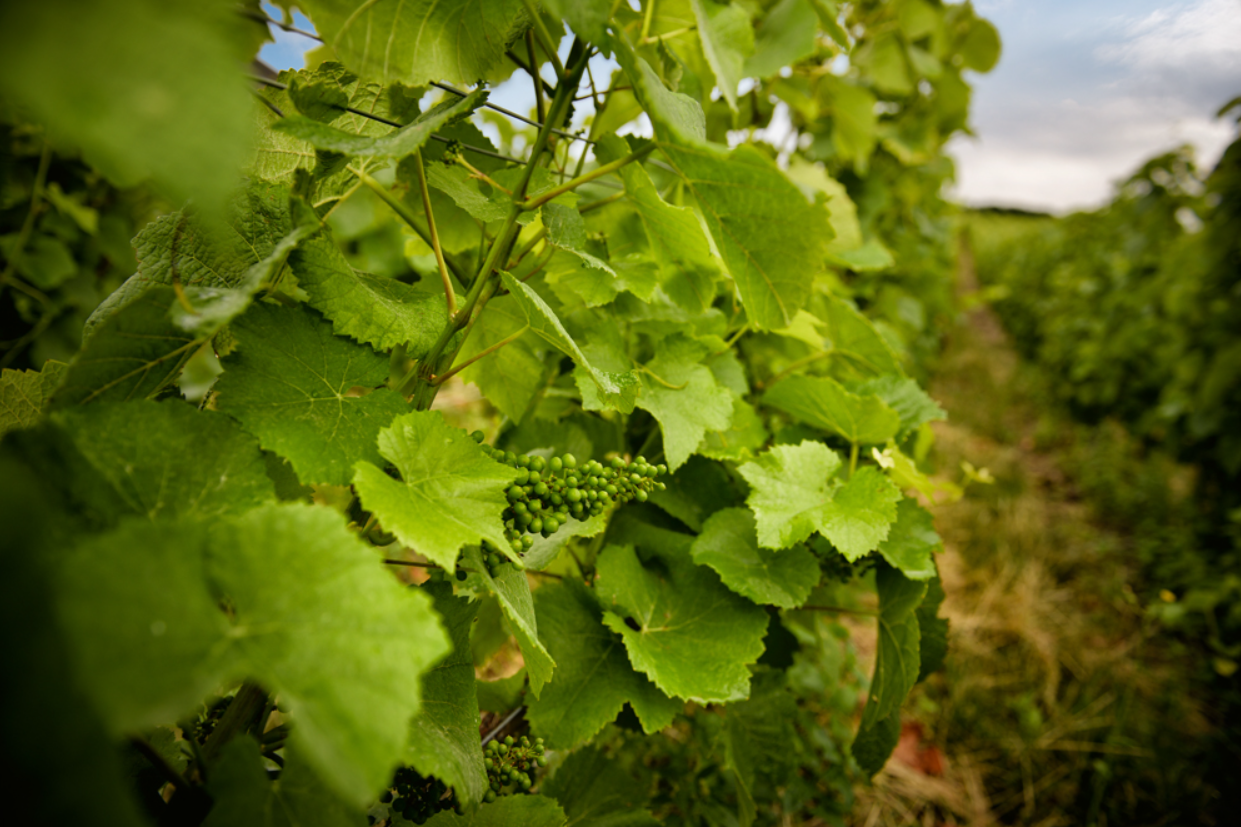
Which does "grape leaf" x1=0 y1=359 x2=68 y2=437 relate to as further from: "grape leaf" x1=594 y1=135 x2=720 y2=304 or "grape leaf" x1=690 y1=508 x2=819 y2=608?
"grape leaf" x1=690 y1=508 x2=819 y2=608

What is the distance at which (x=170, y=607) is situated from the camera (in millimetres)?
386

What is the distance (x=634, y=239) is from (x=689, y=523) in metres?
0.54

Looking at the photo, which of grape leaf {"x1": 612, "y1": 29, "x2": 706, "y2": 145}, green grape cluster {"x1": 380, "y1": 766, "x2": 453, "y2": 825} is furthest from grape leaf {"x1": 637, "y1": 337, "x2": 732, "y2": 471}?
green grape cluster {"x1": 380, "y1": 766, "x2": 453, "y2": 825}

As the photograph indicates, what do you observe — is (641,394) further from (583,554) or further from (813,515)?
(583,554)

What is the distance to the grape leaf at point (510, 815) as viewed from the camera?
0.74 meters

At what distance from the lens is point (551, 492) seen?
72 cm

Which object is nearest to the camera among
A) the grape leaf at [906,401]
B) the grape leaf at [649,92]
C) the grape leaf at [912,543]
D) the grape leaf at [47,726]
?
the grape leaf at [47,726]

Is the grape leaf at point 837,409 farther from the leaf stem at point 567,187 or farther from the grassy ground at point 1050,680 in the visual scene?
the grassy ground at point 1050,680

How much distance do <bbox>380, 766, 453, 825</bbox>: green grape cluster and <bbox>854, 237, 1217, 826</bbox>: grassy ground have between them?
1973 millimetres

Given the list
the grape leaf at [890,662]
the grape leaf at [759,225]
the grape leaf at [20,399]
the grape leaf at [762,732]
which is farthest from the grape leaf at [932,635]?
the grape leaf at [20,399]

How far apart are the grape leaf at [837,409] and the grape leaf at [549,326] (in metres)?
0.56

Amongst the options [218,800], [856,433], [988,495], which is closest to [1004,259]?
[988,495]

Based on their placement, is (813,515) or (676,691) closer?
(676,691)

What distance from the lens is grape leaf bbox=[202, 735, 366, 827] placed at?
0.47m
